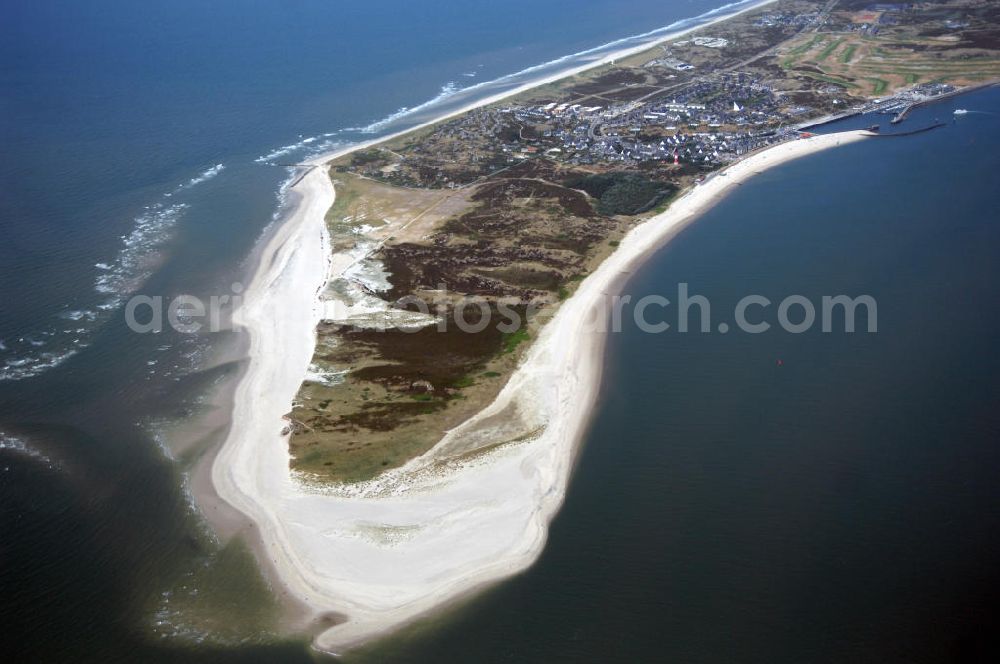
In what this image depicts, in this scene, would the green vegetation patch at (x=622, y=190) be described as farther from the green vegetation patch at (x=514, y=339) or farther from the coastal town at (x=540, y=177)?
the green vegetation patch at (x=514, y=339)

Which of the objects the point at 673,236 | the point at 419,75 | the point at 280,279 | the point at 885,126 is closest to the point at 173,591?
the point at 280,279

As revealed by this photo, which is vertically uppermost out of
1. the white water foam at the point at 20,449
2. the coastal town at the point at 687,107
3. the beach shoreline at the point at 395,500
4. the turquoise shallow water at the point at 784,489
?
the coastal town at the point at 687,107

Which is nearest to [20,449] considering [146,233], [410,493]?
[410,493]

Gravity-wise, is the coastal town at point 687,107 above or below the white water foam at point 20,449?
above

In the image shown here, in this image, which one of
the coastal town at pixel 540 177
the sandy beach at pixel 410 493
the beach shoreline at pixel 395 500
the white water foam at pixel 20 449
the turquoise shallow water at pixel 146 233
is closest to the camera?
the beach shoreline at pixel 395 500

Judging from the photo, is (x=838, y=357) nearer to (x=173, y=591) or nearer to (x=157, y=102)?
(x=173, y=591)

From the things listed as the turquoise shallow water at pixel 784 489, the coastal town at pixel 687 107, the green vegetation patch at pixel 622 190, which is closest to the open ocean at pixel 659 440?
the turquoise shallow water at pixel 784 489

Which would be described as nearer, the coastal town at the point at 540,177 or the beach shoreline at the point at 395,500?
the beach shoreline at the point at 395,500
